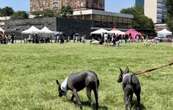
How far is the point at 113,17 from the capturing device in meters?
183

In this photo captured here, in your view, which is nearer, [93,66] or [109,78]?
[109,78]

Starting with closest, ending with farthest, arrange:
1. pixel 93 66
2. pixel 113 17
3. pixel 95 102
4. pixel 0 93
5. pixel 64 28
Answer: pixel 95 102 → pixel 0 93 → pixel 93 66 → pixel 64 28 → pixel 113 17

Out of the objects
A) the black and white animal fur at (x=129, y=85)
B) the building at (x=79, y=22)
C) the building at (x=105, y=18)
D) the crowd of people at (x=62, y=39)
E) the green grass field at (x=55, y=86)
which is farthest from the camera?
the building at (x=105, y=18)

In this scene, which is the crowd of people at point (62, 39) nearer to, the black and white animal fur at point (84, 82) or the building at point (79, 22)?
the building at point (79, 22)

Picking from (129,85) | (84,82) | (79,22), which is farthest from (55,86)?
(79,22)

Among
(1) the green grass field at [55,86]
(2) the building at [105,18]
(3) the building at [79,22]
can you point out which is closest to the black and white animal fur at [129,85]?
(1) the green grass field at [55,86]

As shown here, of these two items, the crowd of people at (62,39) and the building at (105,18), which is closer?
the crowd of people at (62,39)

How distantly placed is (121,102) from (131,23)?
6804 inches

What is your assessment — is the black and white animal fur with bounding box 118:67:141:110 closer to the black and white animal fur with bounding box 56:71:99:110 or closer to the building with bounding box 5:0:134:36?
the black and white animal fur with bounding box 56:71:99:110

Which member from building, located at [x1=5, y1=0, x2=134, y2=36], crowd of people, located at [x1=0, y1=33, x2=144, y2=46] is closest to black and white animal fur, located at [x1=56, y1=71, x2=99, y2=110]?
crowd of people, located at [x1=0, y1=33, x2=144, y2=46]

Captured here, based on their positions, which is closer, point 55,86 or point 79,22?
point 55,86

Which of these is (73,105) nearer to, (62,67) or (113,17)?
(62,67)

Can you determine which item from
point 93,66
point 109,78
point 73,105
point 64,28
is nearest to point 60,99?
point 73,105

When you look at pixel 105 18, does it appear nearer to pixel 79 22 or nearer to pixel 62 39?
pixel 79 22
